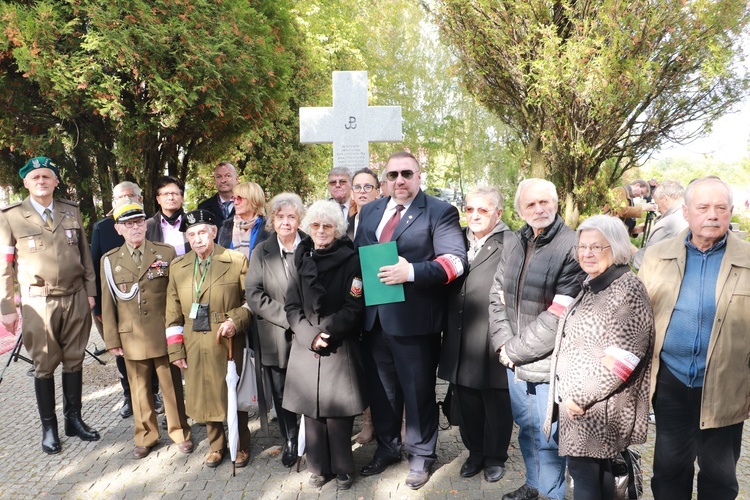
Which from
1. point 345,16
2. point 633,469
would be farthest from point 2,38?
point 345,16

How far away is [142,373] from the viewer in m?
4.09

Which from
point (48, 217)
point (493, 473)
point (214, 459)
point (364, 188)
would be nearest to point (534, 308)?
point (493, 473)

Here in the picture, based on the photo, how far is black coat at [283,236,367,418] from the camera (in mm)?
3393

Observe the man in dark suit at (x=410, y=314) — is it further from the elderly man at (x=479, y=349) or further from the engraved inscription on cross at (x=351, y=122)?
the engraved inscription on cross at (x=351, y=122)

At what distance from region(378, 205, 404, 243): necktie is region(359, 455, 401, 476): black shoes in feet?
5.26

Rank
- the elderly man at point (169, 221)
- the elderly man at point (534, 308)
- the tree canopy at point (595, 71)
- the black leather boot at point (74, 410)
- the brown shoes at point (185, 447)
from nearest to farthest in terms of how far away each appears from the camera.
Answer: the elderly man at point (534, 308)
the brown shoes at point (185, 447)
the black leather boot at point (74, 410)
the elderly man at point (169, 221)
the tree canopy at point (595, 71)

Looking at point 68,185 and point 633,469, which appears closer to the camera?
point 633,469

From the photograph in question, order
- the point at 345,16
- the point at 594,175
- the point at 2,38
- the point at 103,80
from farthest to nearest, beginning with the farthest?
the point at 345,16, the point at 594,175, the point at 103,80, the point at 2,38

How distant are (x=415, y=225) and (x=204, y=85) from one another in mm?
3779

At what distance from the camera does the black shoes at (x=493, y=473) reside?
3.65 m

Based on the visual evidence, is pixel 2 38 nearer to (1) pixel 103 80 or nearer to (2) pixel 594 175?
(1) pixel 103 80

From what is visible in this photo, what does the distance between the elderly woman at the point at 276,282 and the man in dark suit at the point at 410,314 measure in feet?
1.67

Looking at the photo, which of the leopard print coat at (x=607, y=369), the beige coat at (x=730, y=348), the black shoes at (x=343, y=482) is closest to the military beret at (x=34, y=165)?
the black shoes at (x=343, y=482)

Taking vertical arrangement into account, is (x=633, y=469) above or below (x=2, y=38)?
below
